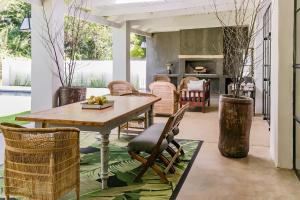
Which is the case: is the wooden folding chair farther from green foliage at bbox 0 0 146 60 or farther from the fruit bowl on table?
green foliage at bbox 0 0 146 60

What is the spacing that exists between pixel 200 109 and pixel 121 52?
277cm

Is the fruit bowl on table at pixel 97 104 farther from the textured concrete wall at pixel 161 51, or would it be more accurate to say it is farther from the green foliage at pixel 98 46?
the green foliage at pixel 98 46

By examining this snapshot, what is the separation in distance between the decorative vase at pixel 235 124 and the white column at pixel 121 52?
502cm

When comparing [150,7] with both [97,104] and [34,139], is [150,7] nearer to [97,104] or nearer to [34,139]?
[97,104]

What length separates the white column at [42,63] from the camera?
18.1 feet

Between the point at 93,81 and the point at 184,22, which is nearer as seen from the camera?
the point at 184,22

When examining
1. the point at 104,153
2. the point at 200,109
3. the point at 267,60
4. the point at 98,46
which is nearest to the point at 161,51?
the point at 98,46

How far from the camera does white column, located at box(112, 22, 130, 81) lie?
349 inches

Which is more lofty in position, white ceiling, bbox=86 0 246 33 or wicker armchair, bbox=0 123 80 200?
white ceiling, bbox=86 0 246 33

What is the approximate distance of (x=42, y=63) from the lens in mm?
5621

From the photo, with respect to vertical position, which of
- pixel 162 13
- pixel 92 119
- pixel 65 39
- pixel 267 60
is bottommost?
pixel 92 119

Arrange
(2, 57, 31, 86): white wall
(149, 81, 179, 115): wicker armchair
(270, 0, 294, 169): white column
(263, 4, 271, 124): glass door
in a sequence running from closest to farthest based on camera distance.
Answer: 1. (270, 0, 294, 169): white column
2. (263, 4, 271, 124): glass door
3. (149, 81, 179, 115): wicker armchair
4. (2, 57, 31, 86): white wall

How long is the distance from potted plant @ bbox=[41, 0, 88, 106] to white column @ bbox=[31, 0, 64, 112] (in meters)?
0.08

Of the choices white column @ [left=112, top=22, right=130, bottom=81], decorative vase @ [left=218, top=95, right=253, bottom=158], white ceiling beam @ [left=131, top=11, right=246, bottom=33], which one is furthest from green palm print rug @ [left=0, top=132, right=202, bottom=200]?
white ceiling beam @ [left=131, top=11, right=246, bottom=33]
